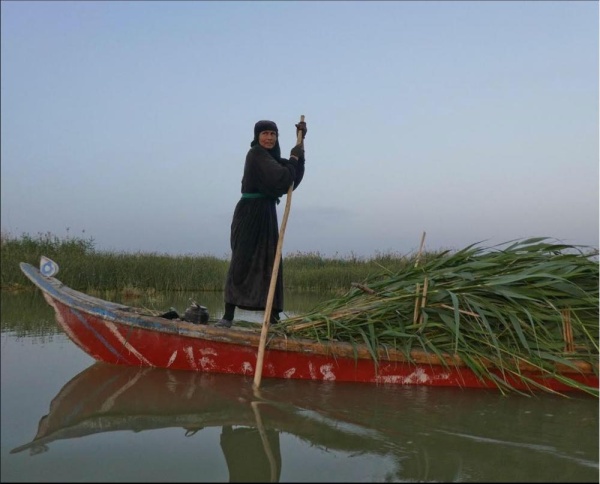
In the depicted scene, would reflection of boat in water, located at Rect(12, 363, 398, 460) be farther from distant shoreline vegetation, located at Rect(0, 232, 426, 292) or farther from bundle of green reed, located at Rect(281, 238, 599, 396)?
distant shoreline vegetation, located at Rect(0, 232, 426, 292)

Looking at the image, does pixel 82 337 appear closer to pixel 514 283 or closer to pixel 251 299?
pixel 251 299

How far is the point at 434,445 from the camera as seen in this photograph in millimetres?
2277

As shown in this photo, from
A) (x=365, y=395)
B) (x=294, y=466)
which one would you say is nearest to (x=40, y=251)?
(x=365, y=395)

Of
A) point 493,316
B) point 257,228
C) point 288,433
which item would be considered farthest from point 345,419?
point 257,228

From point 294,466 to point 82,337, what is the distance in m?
2.21

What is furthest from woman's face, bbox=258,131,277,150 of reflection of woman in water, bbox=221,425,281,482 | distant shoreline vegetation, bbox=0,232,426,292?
distant shoreline vegetation, bbox=0,232,426,292

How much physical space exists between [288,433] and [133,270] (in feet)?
28.2

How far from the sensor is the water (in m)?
2.01

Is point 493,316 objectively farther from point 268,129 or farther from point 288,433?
point 268,129

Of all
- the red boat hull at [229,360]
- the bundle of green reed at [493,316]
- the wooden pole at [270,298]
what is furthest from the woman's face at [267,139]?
the red boat hull at [229,360]

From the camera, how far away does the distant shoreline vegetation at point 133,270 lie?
943 centimetres

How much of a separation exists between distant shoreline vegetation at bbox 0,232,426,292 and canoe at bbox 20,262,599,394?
462 cm

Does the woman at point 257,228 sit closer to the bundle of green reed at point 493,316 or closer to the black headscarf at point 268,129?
the black headscarf at point 268,129

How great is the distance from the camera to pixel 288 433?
7.93 feet
